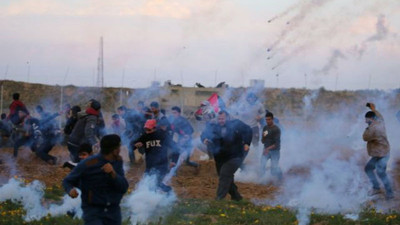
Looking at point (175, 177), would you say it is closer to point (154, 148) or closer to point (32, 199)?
point (154, 148)

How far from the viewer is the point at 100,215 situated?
6473 mm

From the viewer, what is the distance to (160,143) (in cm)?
1069

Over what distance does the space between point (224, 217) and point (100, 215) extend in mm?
3313

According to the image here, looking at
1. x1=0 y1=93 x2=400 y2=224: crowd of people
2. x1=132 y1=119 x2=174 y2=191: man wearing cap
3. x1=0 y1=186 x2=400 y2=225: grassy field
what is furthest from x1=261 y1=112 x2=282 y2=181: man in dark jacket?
x1=132 y1=119 x2=174 y2=191: man wearing cap

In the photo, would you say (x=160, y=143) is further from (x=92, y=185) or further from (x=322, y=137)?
(x=322, y=137)

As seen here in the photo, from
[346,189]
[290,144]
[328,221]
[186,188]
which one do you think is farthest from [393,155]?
[328,221]

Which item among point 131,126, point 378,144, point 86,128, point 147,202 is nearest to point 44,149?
point 131,126

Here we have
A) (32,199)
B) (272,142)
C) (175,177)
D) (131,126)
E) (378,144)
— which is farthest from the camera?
(131,126)

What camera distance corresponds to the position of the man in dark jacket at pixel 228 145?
36.6ft

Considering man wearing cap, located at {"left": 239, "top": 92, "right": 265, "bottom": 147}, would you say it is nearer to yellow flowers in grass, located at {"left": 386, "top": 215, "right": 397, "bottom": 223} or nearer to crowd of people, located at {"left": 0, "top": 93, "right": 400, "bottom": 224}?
crowd of people, located at {"left": 0, "top": 93, "right": 400, "bottom": 224}

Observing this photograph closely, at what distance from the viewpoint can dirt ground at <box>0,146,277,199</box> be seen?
42.4 ft

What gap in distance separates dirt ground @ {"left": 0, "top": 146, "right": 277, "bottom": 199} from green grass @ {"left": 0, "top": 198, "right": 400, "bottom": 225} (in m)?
2.16

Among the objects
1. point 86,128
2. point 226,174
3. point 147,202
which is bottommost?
point 147,202

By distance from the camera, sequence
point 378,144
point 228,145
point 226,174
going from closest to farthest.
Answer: point 226,174 → point 228,145 → point 378,144
